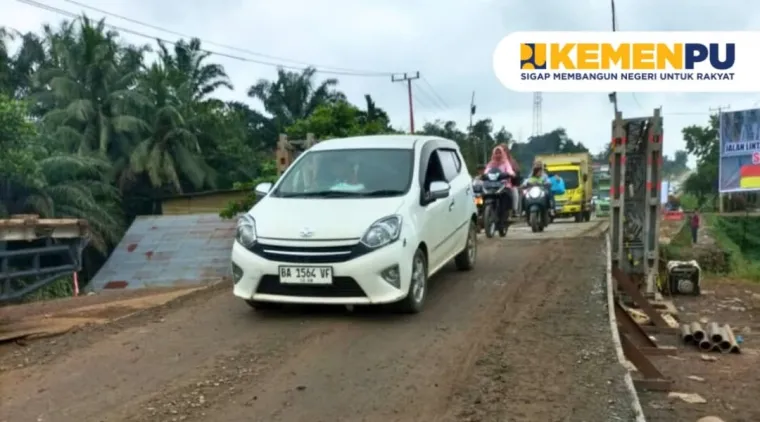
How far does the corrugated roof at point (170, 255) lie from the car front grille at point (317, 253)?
13216mm

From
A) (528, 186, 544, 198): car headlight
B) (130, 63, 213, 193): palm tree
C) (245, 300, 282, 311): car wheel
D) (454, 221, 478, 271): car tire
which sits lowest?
(245, 300, 282, 311): car wheel

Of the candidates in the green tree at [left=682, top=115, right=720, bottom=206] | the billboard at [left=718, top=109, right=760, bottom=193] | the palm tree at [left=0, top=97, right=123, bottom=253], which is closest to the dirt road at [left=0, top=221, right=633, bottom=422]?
the palm tree at [left=0, top=97, right=123, bottom=253]

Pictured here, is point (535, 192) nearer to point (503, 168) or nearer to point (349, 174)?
point (503, 168)

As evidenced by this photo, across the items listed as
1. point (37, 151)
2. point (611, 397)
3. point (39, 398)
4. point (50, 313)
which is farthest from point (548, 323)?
point (37, 151)

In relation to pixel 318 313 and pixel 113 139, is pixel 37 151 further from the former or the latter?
pixel 318 313

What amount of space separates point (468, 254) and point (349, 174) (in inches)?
98.7

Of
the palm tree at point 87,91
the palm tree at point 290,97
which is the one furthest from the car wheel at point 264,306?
the palm tree at point 290,97

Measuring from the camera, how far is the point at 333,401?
4.66 meters

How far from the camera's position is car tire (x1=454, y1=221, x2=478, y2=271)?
9156mm

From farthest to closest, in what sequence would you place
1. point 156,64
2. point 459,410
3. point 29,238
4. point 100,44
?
point 156,64
point 100,44
point 29,238
point 459,410

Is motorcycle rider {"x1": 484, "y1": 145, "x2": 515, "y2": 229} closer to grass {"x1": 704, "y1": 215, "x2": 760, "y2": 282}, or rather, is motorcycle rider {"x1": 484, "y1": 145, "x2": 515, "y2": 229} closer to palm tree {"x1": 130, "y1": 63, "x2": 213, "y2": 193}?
grass {"x1": 704, "y1": 215, "x2": 760, "y2": 282}

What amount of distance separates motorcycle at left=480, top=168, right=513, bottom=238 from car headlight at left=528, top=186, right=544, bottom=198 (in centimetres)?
179

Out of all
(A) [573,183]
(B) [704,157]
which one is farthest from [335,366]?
(B) [704,157]

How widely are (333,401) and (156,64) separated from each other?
3153 centimetres
